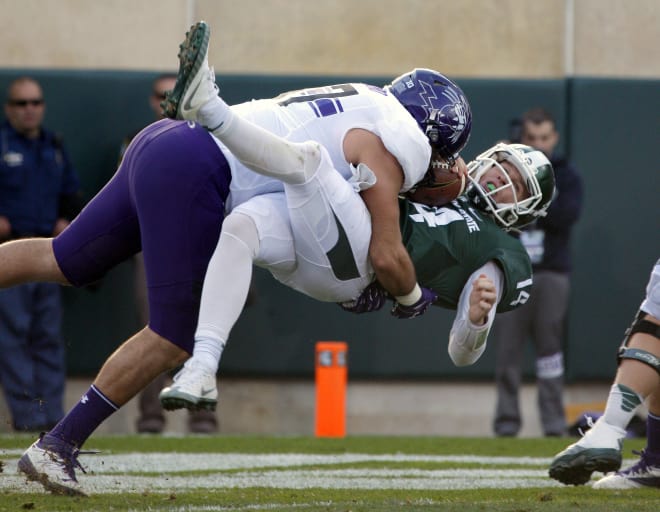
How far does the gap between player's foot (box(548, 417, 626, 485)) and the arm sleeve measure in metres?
0.41

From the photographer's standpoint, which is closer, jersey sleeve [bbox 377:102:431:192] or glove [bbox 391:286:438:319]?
jersey sleeve [bbox 377:102:431:192]

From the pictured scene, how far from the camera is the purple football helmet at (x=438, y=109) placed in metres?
4.19

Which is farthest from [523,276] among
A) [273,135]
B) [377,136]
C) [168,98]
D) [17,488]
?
[17,488]

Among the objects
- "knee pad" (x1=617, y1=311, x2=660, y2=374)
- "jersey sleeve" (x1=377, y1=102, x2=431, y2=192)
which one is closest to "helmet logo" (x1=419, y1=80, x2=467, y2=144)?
"jersey sleeve" (x1=377, y1=102, x2=431, y2=192)

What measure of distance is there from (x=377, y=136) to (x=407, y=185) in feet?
0.55

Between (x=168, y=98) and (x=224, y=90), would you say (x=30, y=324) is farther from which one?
(x=168, y=98)

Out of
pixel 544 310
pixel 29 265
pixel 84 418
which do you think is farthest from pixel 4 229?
pixel 84 418

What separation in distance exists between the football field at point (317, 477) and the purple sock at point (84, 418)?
0.18 metres

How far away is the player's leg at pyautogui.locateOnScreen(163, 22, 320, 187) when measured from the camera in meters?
3.71

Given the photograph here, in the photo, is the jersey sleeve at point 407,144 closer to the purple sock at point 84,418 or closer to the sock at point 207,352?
the sock at point 207,352

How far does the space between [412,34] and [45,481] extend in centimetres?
510

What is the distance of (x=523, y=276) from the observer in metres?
4.36

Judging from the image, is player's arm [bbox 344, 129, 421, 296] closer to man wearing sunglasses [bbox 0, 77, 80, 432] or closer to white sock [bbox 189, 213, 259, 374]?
white sock [bbox 189, 213, 259, 374]

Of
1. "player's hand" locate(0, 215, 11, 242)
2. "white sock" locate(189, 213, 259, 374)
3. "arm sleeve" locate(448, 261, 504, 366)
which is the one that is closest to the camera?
"white sock" locate(189, 213, 259, 374)
